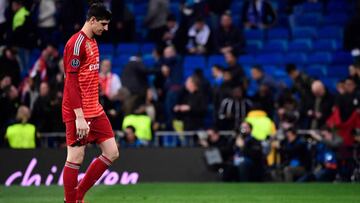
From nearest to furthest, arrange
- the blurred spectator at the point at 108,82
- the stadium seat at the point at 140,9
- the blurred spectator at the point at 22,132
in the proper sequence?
1. the blurred spectator at the point at 22,132
2. the blurred spectator at the point at 108,82
3. the stadium seat at the point at 140,9

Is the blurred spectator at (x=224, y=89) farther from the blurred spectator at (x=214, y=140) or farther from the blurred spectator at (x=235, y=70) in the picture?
the blurred spectator at (x=214, y=140)

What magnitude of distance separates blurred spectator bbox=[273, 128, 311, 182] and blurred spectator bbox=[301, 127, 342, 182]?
0.15 metres

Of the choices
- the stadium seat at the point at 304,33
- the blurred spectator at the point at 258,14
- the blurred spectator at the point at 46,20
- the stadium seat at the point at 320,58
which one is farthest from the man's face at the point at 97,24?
the blurred spectator at the point at 46,20

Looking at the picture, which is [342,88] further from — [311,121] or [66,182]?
[66,182]

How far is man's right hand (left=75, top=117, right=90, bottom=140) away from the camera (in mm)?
9102

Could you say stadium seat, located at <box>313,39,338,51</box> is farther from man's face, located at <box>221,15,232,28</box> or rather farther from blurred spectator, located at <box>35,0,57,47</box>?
blurred spectator, located at <box>35,0,57,47</box>

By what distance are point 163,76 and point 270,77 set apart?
222 centimetres

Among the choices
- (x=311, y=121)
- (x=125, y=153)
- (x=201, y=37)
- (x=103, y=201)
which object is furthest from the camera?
(x=201, y=37)

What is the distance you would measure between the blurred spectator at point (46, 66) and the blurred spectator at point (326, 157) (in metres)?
6.06

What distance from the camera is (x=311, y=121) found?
56.5 feet

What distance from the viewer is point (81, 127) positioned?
910 centimetres

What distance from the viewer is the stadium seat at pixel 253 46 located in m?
20.5

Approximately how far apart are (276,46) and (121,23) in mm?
3460

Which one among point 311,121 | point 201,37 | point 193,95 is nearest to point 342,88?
point 311,121
